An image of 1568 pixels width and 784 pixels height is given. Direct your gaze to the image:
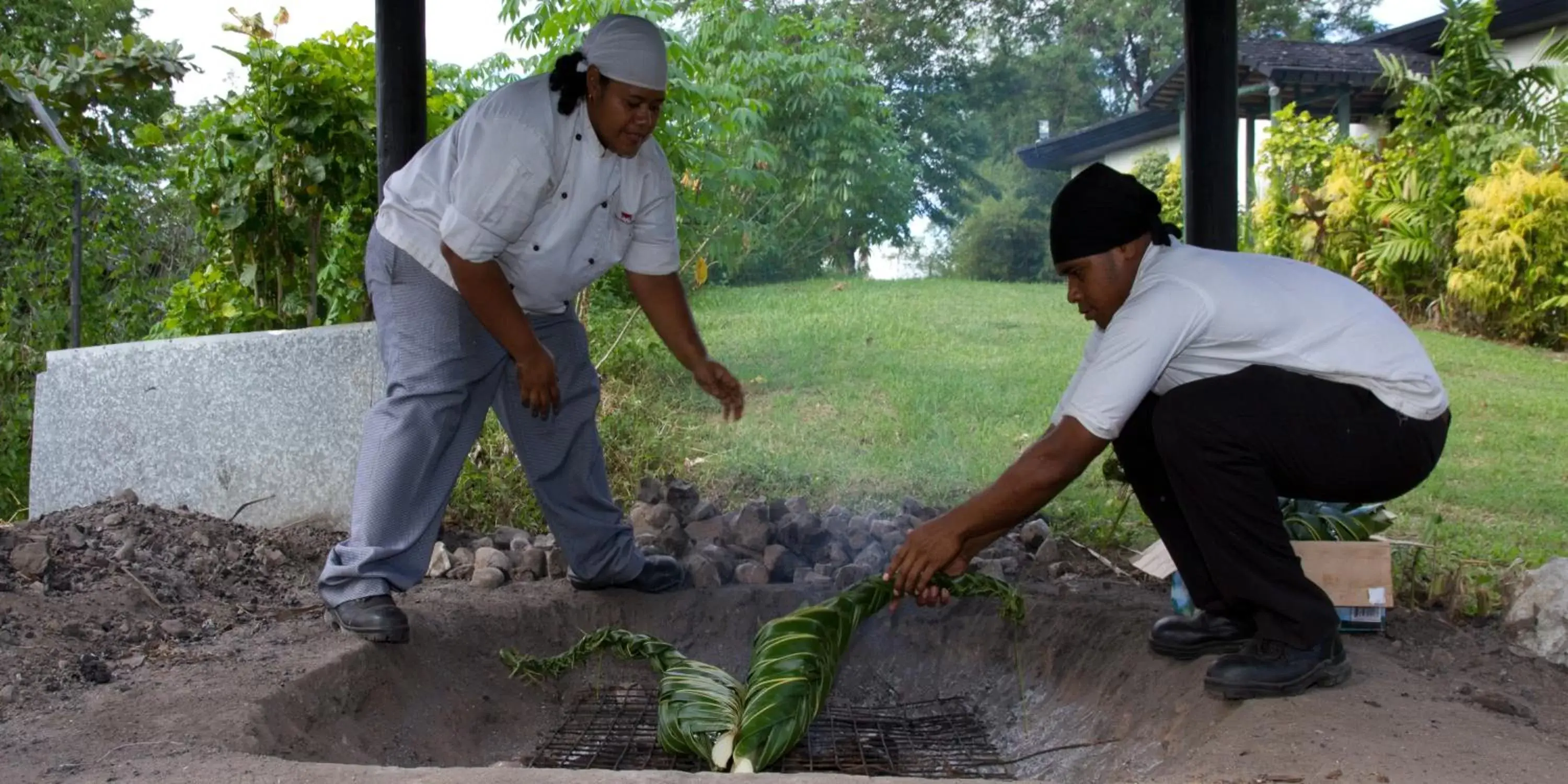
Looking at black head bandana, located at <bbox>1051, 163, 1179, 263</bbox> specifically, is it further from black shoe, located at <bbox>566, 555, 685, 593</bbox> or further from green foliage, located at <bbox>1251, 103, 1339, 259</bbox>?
green foliage, located at <bbox>1251, 103, 1339, 259</bbox>

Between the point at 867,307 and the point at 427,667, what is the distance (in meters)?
10.1

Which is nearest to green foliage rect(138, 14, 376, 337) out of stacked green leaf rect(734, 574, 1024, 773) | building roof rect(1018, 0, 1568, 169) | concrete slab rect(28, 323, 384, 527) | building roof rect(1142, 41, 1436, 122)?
concrete slab rect(28, 323, 384, 527)

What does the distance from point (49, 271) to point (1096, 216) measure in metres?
6.38

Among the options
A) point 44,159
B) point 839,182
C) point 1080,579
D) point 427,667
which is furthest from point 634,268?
point 839,182

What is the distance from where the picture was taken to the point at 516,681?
13.3ft

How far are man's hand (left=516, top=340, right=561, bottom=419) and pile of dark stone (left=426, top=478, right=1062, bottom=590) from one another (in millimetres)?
883

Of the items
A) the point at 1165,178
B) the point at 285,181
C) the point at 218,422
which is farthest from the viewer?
the point at 1165,178

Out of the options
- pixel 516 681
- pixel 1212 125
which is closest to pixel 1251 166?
pixel 1212 125

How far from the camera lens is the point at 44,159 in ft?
23.2

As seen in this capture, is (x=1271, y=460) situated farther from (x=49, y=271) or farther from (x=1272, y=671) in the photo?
(x=49, y=271)

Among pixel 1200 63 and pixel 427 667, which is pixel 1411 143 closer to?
pixel 1200 63

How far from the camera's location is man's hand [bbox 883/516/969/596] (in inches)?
119

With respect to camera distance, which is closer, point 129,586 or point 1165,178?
point 129,586

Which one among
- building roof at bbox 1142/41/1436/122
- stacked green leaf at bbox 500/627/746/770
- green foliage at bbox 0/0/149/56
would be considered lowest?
stacked green leaf at bbox 500/627/746/770
